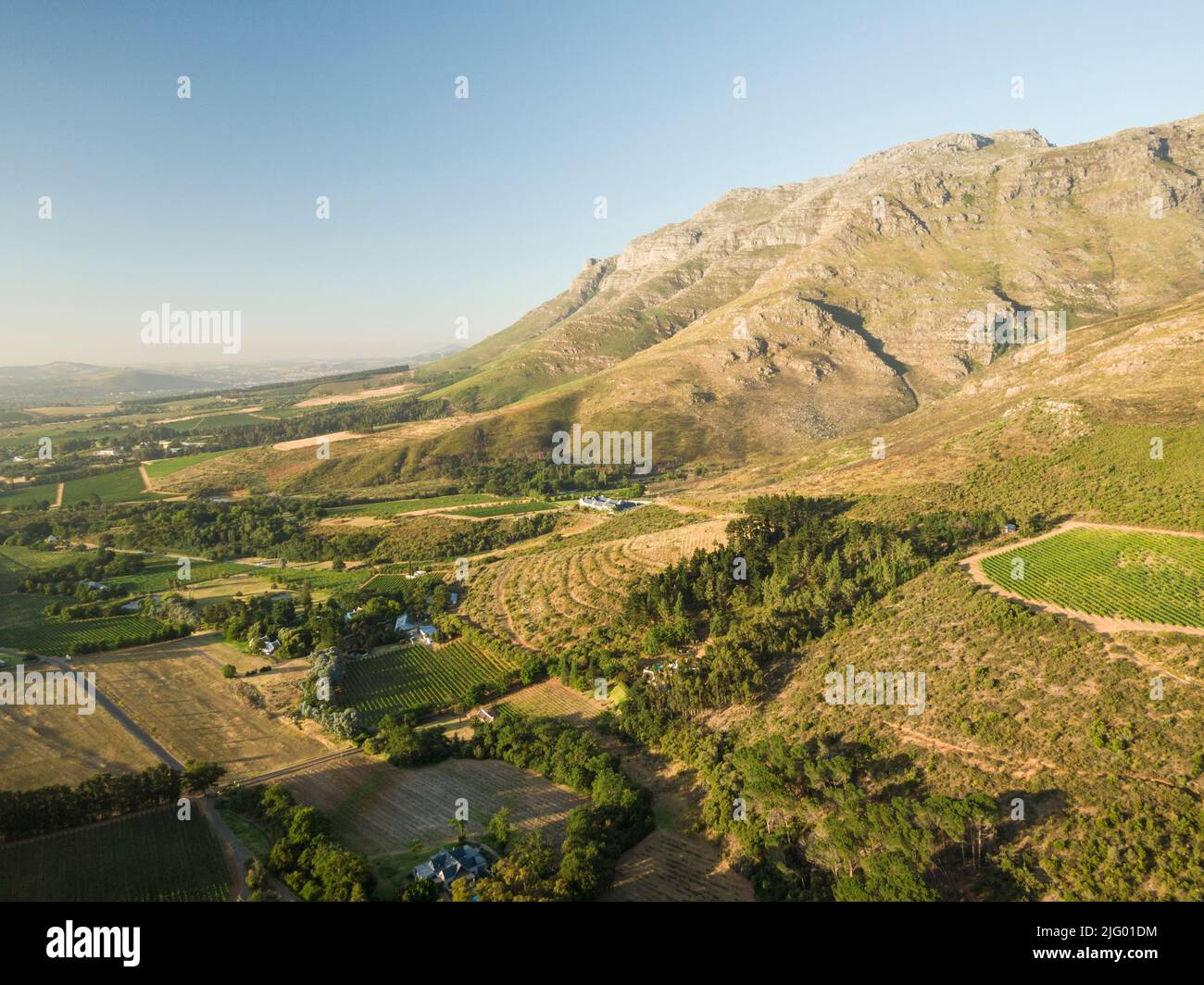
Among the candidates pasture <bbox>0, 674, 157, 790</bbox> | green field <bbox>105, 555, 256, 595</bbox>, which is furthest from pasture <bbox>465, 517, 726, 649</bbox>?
green field <bbox>105, 555, 256, 595</bbox>

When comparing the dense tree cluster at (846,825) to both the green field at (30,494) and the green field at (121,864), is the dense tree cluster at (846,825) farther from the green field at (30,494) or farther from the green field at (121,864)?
the green field at (30,494)

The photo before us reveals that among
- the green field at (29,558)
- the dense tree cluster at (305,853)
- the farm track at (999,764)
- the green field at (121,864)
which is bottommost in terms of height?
the green field at (121,864)

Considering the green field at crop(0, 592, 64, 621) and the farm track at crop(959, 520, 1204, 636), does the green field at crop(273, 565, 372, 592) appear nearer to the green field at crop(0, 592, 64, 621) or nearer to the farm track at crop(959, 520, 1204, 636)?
the green field at crop(0, 592, 64, 621)

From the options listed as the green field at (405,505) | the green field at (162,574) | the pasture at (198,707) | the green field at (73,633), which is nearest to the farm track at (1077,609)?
the pasture at (198,707)

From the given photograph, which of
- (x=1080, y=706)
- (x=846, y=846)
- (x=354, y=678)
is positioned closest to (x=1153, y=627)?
(x=1080, y=706)

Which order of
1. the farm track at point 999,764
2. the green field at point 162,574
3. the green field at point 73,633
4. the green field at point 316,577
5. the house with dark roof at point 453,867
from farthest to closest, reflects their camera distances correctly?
the green field at point 162,574, the green field at point 316,577, the green field at point 73,633, the house with dark roof at point 453,867, the farm track at point 999,764

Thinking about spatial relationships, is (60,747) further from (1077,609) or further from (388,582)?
(1077,609)

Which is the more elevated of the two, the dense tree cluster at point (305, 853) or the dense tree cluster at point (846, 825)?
the dense tree cluster at point (846, 825)
